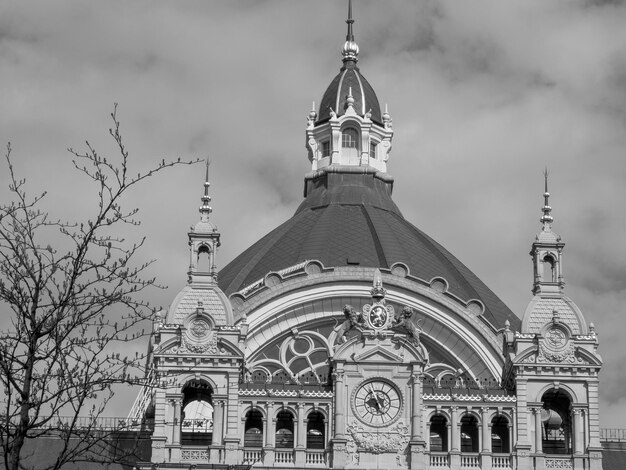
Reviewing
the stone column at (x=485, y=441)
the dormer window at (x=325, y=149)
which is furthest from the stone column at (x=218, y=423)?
the dormer window at (x=325, y=149)

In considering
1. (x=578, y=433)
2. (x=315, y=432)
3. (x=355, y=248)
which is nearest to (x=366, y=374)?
(x=315, y=432)

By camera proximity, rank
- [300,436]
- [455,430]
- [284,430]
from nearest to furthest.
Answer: [300,436] → [455,430] → [284,430]

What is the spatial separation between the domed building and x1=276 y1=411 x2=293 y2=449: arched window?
76 mm

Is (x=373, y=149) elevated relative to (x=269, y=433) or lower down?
elevated

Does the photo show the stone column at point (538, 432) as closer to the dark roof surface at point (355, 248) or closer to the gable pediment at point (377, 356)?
the gable pediment at point (377, 356)

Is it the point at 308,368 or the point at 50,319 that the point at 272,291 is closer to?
the point at 308,368

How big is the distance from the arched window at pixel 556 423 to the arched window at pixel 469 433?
326 cm

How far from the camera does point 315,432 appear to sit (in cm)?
7350

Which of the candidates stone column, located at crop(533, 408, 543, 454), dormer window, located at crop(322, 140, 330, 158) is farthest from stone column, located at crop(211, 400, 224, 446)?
dormer window, located at crop(322, 140, 330, 158)

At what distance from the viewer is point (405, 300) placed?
81.8 metres

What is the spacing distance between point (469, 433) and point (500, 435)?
1.38 meters

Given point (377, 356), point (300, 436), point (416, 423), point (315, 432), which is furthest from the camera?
point (315, 432)

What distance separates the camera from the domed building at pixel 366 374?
71.4 meters

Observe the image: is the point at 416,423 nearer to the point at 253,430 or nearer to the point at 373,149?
the point at 253,430
